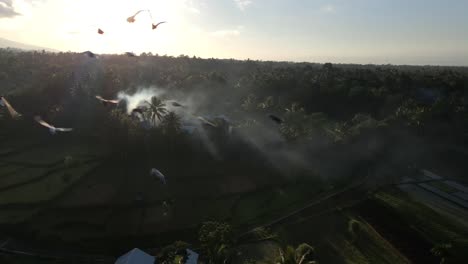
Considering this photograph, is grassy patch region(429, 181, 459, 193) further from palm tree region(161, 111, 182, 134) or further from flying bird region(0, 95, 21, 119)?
flying bird region(0, 95, 21, 119)

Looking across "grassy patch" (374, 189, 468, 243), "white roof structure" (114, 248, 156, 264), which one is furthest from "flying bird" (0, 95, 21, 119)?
"grassy patch" (374, 189, 468, 243)

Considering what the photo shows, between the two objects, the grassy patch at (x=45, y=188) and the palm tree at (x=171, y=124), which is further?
the palm tree at (x=171, y=124)

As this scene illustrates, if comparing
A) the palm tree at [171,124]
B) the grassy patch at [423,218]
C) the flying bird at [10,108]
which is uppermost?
the flying bird at [10,108]

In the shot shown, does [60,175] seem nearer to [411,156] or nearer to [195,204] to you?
[195,204]

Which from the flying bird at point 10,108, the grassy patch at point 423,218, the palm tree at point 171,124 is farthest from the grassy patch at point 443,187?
the flying bird at point 10,108

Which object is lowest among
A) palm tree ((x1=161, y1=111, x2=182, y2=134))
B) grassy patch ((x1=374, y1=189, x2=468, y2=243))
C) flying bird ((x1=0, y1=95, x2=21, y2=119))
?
grassy patch ((x1=374, y1=189, x2=468, y2=243))

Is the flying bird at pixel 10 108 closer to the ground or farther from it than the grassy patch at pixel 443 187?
farther from it

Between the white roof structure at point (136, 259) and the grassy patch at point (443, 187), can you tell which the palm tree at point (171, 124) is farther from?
the grassy patch at point (443, 187)

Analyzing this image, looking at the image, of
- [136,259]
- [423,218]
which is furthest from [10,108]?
[423,218]

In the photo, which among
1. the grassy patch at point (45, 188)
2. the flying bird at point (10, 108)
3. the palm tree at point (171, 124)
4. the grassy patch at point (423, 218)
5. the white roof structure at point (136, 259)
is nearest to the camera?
the flying bird at point (10, 108)

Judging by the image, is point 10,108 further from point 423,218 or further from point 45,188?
point 423,218

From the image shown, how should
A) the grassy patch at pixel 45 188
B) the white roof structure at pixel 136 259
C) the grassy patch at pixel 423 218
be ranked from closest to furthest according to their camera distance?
the white roof structure at pixel 136 259, the grassy patch at pixel 423 218, the grassy patch at pixel 45 188
